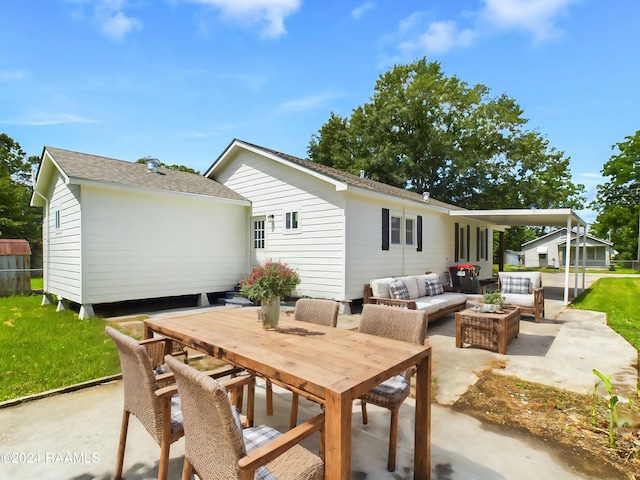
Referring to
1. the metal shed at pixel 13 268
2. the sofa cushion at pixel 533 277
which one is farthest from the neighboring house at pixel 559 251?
the metal shed at pixel 13 268

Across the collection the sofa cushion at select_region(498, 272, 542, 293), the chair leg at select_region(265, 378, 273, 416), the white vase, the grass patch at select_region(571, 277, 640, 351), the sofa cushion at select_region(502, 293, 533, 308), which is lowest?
the grass patch at select_region(571, 277, 640, 351)

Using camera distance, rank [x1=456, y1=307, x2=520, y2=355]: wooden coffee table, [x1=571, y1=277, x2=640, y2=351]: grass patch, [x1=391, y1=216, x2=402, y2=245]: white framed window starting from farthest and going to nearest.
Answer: [x1=391, y1=216, x2=402, y2=245]: white framed window
[x1=571, y1=277, x2=640, y2=351]: grass patch
[x1=456, y1=307, x2=520, y2=355]: wooden coffee table

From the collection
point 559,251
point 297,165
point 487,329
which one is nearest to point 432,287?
point 487,329

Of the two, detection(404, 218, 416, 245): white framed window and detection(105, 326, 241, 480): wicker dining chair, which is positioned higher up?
detection(404, 218, 416, 245): white framed window

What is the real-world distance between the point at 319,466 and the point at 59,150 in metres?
10.2

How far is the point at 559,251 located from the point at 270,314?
1503 inches

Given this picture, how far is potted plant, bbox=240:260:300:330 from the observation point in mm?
2660

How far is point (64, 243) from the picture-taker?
26.7 feet

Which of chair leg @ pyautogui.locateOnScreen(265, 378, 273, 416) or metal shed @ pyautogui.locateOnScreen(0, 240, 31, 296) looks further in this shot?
metal shed @ pyautogui.locateOnScreen(0, 240, 31, 296)

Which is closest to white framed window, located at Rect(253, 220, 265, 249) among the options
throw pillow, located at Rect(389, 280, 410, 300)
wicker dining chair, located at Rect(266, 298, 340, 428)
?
throw pillow, located at Rect(389, 280, 410, 300)

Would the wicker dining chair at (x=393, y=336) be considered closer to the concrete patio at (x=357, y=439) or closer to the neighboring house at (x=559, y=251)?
the concrete patio at (x=357, y=439)

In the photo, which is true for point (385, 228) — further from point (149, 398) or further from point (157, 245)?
point (149, 398)

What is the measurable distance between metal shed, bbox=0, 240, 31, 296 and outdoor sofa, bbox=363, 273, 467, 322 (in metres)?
11.1

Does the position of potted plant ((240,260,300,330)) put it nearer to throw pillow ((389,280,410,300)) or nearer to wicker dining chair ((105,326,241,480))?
wicker dining chair ((105,326,241,480))
